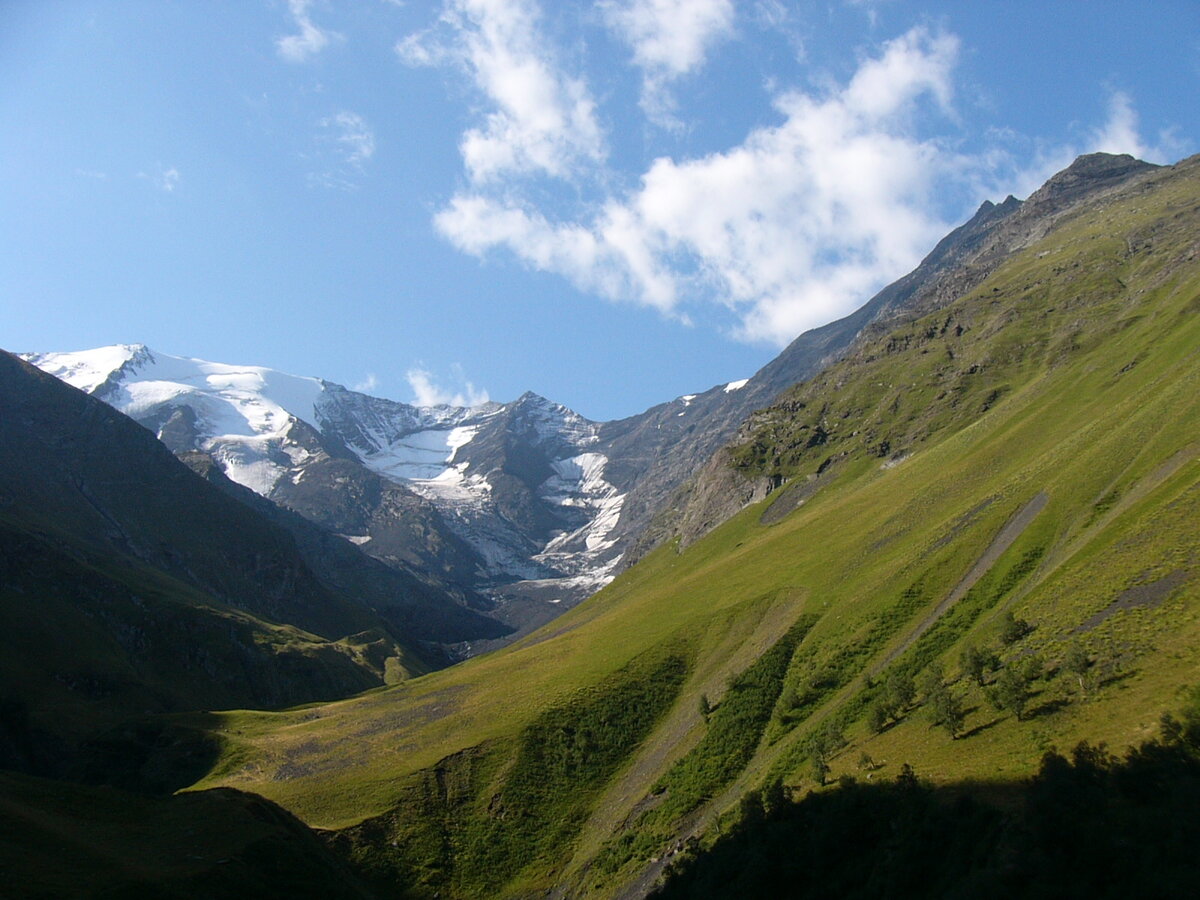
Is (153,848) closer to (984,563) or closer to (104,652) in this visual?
(984,563)

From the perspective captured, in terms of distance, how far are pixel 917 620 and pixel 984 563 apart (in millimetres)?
9599

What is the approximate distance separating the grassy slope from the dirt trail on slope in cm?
75

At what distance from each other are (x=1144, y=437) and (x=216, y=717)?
373 feet

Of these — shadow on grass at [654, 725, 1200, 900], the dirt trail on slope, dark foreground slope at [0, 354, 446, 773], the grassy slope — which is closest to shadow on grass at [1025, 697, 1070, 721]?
the grassy slope

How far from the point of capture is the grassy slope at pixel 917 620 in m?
45.3

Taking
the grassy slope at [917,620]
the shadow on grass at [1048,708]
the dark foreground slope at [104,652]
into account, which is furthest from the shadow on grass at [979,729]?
the dark foreground slope at [104,652]

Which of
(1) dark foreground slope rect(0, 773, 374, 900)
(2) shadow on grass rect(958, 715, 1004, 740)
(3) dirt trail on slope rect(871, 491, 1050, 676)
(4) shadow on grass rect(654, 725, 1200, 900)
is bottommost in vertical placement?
(4) shadow on grass rect(654, 725, 1200, 900)

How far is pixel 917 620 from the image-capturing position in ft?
226

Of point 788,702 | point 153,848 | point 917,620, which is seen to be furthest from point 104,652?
point 917,620

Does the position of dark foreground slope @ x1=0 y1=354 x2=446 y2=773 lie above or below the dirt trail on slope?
above

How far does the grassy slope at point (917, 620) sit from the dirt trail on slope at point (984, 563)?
2.47 ft

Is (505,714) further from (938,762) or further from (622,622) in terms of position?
(938,762)

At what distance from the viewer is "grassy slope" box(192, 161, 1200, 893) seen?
45.3 m

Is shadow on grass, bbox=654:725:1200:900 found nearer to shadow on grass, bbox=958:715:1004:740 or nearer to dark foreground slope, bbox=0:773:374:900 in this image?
shadow on grass, bbox=958:715:1004:740
